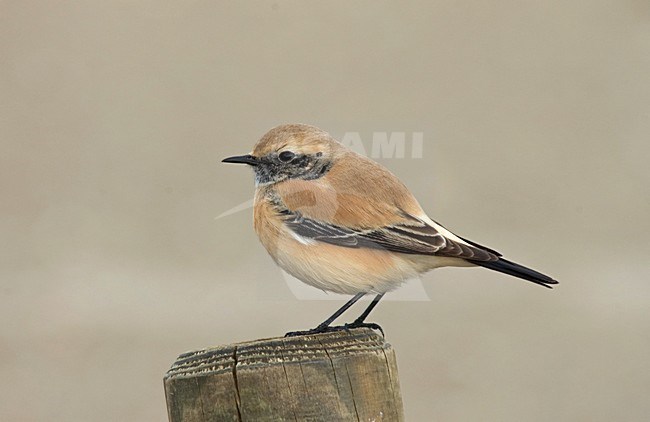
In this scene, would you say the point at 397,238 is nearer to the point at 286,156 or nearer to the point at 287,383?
the point at 286,156

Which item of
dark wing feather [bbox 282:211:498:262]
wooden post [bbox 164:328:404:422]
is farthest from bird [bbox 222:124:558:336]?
wooden post [bbox 164:328:404:422]

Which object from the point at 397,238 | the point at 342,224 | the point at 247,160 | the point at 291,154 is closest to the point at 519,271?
the point at 397,238

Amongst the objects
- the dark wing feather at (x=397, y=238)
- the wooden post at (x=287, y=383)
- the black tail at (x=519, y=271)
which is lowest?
the wooden post at (x=287, y=383)

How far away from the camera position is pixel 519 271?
10.8ft

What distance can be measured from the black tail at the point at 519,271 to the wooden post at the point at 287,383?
0.93m

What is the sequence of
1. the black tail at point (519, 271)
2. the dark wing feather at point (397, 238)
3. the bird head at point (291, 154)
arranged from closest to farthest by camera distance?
the black tail at point (519, 271) → the dark wing feather at point (397, 238) → the bird head at point (291, 154)

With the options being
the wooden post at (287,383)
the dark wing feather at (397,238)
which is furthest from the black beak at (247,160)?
the wooden post at (287,383)

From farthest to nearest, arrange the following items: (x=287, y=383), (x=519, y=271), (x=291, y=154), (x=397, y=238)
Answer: (x=291, y=154), (x=397, y=238), (x=519, y=271), (x=287, y=383)

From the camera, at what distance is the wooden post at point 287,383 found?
2.36 meters

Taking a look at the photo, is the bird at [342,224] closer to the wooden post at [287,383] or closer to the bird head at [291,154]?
the bird head at [291,154]

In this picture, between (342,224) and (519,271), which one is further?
(342,224)

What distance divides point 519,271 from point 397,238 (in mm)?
441

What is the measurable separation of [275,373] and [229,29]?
4203mm

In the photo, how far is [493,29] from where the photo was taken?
6.24m
